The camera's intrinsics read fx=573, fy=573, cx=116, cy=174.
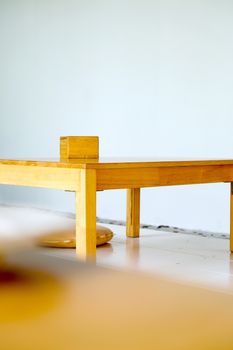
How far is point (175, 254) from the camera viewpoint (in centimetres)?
275

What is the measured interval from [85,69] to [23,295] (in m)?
3.74

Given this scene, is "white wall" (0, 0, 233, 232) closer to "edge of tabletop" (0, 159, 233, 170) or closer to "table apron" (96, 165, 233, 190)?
"table apron" (96, 165, 233, 190)

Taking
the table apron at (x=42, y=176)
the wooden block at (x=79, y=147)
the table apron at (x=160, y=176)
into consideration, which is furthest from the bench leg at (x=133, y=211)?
the table apron at (x=42, y=176)

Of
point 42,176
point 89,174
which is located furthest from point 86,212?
point 42,176

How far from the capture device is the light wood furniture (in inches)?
73.8

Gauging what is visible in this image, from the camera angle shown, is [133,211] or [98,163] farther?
[133,211]

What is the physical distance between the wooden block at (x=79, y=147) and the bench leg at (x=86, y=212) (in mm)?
290

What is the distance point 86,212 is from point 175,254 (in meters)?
0.99

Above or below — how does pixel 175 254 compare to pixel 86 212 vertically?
below

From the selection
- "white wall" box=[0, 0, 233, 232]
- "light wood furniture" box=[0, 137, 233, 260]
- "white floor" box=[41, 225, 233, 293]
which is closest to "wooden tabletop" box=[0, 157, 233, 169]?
"light wood furniture" box=[0, 137, 233, 260]

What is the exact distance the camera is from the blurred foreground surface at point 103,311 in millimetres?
337

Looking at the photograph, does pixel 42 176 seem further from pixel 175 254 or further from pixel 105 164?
pixel 175 254

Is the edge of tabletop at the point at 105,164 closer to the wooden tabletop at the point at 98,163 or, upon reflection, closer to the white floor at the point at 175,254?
the wooden tabletop at the point at 98,163

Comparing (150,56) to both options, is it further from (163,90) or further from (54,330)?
(54,330)
